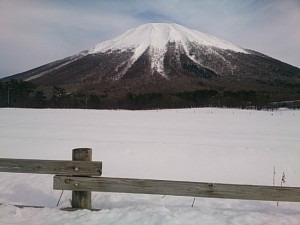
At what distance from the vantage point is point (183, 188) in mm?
5109

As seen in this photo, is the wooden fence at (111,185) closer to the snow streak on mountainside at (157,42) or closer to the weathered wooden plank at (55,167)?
the weathered wooden plank at (55,167)

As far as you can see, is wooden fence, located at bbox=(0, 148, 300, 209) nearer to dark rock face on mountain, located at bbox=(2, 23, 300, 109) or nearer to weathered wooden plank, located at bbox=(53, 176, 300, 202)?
weathered wooden plank, located at bbox=(53, 176, 300, 202)

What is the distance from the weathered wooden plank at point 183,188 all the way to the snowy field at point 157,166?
0.34 m

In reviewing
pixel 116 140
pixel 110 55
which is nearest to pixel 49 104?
pixel 116 140

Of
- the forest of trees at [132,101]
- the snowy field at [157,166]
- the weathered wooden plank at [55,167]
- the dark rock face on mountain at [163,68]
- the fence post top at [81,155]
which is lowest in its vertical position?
the snowy field at [157,166]

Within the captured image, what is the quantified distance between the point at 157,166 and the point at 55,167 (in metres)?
4.41

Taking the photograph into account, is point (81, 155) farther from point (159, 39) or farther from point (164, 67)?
point (159, 39)

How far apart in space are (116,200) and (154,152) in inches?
182

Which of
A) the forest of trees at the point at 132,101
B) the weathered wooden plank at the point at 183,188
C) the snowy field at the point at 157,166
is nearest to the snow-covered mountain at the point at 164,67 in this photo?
the forest of trees at the point at 132,101

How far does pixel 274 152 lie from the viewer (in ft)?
36.1

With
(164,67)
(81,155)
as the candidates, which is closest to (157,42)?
(164,67)

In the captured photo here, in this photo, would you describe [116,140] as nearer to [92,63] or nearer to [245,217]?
[245,217]

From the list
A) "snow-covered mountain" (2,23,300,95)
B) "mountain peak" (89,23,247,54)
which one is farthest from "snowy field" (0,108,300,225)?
"mountain peak" (89,23,247,54)

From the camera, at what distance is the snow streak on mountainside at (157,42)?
14934cm
